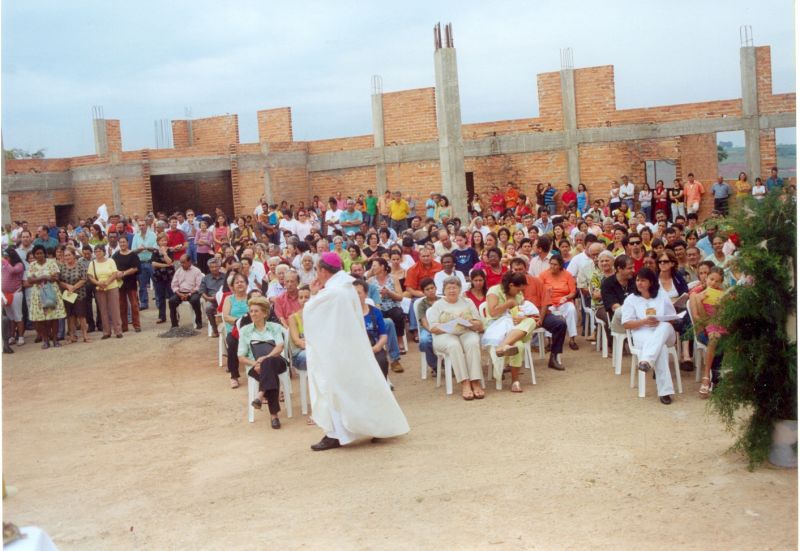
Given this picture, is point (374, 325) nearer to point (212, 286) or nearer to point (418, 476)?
point (418, 476)

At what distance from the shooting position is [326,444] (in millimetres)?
7848

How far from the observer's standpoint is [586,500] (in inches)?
240

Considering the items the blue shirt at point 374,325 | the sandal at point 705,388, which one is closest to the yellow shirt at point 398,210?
the blue shirt at point 374,325

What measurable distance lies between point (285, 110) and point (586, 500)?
22481 millimetres

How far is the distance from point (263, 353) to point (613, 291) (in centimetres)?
392

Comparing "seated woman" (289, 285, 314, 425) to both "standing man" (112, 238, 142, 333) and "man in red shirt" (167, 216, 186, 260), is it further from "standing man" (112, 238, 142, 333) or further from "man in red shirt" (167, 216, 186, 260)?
"man in red shirt" (167, 216, 186, 260)

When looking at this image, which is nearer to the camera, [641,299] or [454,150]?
[641,299]

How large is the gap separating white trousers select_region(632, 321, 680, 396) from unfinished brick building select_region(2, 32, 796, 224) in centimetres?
1269

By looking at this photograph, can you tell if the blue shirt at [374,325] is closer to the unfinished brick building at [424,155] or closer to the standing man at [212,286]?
the standing man at [212,286]

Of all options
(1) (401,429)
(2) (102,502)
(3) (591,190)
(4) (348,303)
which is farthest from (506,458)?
(3) (591,190)

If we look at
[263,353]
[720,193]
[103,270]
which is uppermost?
[720,193]

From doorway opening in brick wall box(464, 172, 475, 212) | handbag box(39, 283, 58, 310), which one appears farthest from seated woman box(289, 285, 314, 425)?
doorway opening in brick wall box(464, 172, 475, 212)

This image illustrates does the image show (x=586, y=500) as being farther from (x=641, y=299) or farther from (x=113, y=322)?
(x=113, y=322)

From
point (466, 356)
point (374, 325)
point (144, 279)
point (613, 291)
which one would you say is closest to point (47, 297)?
point (144, 279)
